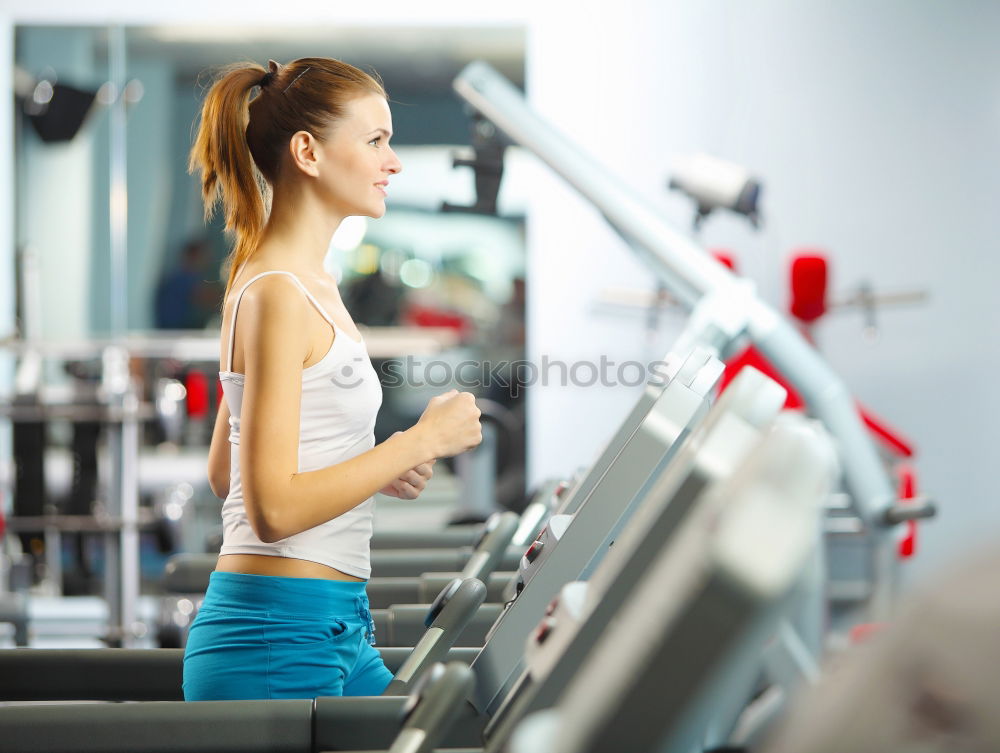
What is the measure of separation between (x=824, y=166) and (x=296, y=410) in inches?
170

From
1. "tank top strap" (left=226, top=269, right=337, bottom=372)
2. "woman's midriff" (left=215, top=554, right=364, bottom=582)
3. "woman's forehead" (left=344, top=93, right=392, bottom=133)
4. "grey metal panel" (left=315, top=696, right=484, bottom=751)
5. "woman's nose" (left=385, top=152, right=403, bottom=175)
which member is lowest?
"grey metal panel" (left=315, top=696, right=484, bottom=751)

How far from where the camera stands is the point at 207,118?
4.58 feet

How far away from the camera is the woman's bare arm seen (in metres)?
1.18

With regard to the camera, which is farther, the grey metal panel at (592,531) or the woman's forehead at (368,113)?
the woman's forehead at (368,113)

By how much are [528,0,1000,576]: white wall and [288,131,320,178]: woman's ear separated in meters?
3.76

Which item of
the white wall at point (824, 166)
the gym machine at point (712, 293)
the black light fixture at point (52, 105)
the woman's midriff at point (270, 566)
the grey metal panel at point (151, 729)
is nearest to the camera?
the grey metal panel at point (151, 729)

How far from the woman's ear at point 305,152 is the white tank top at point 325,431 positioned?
18cm

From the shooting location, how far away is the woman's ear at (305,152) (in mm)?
1351

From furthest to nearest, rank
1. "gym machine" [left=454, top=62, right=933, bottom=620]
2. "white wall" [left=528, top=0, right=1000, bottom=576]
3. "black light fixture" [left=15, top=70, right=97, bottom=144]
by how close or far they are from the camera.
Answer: "white wall" [left=528, top=0, right=1000, bottom=576] → "black light fixture" [left=15, top=70, right=97, bottom=144] → "gym machine" [left=454, top=62, right=933, bottom=620]

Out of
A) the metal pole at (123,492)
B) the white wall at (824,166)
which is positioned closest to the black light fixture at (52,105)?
the metal pole at (123,492)

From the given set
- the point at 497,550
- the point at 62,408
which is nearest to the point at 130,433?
the point at 62,408

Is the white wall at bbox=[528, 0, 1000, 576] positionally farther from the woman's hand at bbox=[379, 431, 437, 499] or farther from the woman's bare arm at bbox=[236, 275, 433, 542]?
the woman's bare arm at bbox=[236, 275, 433, 542]

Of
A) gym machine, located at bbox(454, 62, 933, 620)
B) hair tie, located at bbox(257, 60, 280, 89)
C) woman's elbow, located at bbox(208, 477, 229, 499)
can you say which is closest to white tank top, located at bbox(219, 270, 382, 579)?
woman's elbow, located at bbox(208, 477, 229, 499)

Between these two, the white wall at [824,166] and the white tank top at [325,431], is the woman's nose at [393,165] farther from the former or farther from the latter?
the white wall at [824,166]
